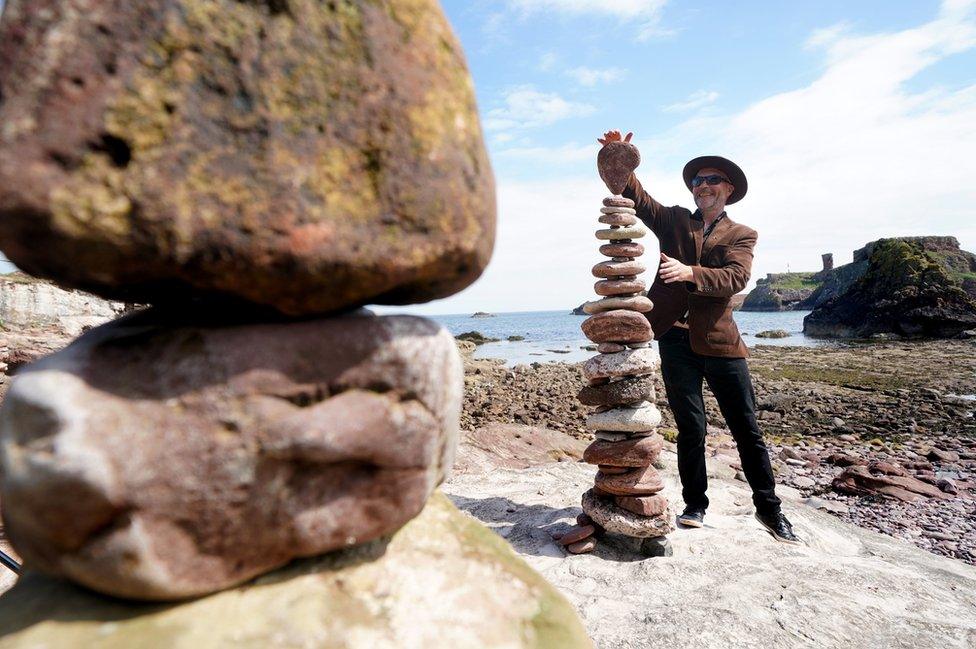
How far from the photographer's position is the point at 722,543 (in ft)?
17.6

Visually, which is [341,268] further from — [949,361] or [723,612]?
[949,361]

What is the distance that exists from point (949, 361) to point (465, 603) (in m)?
26.1

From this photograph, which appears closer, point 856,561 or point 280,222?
point 280,222

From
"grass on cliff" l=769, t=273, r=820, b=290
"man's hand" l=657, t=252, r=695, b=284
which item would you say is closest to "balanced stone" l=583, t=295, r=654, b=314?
"man's hand" l=657, t=252, r=695, b=284

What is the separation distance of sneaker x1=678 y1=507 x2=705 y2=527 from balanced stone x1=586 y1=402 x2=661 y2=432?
1.21 metres

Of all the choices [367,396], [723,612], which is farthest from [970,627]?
[367,396]

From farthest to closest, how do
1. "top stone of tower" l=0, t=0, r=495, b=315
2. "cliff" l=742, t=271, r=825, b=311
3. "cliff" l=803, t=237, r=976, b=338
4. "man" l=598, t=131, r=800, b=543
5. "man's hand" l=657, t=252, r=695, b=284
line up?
"cliff" l=742, t=271, r=825, b=311
"cliff" l=803, t=237, r=976, b=338
"man" l=598, t=131, r=800, b=543
"man's hand" l=657, t=252, r=695, b=284
"top stone of tower" l=0, t=0, r=495, b=315

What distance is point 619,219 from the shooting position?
17.9 feet

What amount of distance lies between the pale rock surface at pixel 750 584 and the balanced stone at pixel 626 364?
1562 mm

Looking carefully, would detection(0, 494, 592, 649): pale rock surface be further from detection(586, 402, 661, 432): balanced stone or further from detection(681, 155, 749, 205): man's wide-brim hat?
detection(681, 155, 749, 205): man's wide-brim hat

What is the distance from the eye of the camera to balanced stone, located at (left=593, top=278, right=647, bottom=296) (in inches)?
212

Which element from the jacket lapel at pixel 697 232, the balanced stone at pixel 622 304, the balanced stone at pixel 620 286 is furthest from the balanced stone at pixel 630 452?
the jacket lapel at pixel 697 232

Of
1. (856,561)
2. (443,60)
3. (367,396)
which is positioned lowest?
(856,561)

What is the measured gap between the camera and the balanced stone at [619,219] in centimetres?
545
